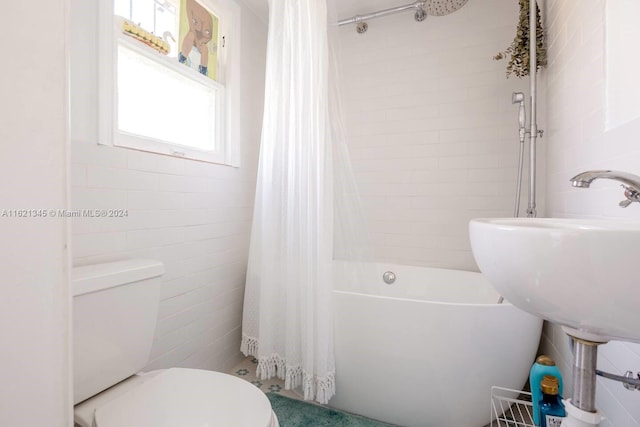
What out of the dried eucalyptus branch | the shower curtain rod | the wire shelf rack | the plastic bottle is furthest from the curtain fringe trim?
the shower curtain rod

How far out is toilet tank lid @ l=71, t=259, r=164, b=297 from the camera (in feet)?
3.23

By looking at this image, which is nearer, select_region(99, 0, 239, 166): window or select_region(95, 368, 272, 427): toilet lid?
select_region(95, 368, 272, 427): toilet lid

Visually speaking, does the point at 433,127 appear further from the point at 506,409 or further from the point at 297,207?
the point at 506,409

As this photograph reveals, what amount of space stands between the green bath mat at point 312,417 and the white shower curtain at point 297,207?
0.12 metres

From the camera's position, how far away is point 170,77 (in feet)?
5.59

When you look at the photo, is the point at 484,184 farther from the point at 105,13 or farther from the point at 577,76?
the point at 105,13

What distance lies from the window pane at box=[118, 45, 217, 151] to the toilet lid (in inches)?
44.9

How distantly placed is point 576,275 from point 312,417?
1.50 m

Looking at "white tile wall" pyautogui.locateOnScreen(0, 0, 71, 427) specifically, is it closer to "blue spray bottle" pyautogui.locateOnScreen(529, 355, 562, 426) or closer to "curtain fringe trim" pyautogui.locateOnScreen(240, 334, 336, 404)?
"curtain fringe trim" pyautogui.locateOnScreen(240, 334, 336, 404)

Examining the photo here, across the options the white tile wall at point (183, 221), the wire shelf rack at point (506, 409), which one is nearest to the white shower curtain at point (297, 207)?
the white tile wall at point (183, 221)

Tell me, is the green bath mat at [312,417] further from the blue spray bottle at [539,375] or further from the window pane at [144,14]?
the window pane at [144,14]

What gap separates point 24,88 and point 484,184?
92.8 inches

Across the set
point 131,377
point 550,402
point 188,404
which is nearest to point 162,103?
point 131,377

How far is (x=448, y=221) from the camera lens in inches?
88.7
